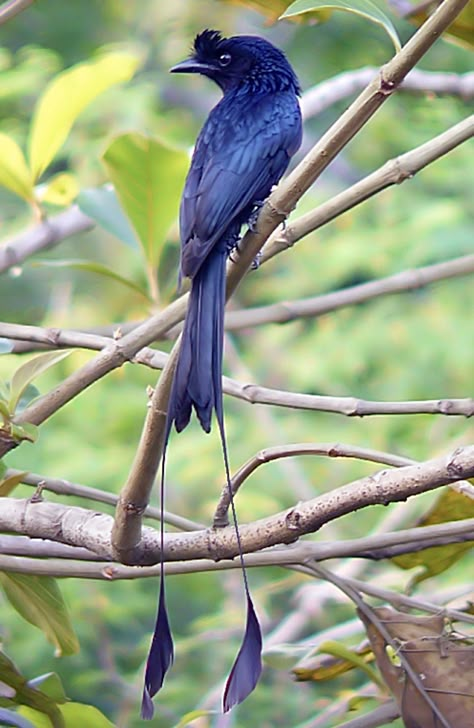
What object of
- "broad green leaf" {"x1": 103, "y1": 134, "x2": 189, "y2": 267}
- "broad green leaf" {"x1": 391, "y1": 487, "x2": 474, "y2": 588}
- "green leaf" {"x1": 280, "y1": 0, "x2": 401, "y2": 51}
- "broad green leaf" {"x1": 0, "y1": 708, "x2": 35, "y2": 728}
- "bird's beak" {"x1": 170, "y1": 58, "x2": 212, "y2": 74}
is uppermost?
"bird's beak" {"x1": 170, "y1": 58, "x2": 212, "y2": 74}

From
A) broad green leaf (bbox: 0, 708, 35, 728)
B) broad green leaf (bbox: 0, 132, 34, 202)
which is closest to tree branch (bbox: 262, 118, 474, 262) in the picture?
broad green leaf (bbox: 0, 708, 35, 728)

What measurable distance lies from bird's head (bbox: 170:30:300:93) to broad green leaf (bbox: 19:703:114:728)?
1.18 meters

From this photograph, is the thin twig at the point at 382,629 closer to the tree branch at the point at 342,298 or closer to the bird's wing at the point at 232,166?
the bird's wing at the point at 232,166

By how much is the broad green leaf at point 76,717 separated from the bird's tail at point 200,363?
46 cm

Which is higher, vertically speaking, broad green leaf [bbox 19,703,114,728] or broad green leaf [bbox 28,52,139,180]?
broad green leaf [bbox 28,52,139,180]

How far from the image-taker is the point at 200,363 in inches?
44.7

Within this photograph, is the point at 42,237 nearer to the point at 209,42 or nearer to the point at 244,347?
the point at 209,42

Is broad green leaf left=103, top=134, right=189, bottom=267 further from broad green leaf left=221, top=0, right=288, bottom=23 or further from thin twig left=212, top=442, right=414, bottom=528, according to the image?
thin twig left=212, top=442, right=414, bottom=528

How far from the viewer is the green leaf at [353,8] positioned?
3.64 ft

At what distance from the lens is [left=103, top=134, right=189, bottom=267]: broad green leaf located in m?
1.72

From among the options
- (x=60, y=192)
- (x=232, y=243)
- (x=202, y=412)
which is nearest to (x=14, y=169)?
Answer: (x=60, y=192)

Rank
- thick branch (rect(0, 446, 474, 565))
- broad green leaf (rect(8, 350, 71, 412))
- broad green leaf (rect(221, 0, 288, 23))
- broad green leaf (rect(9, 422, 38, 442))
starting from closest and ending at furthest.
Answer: thick branch (rect(0, 446, 474, 565)) → broad green leaf (rect(9, 422, 38, 442)) → broad green leaf (rect(8, 350, 71, 412)) → broad green leaf (rect(221, 0, 288, 23))

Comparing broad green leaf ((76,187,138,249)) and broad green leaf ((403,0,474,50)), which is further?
broad green leaf ((76,187,138,249))

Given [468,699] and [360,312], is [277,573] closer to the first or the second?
[360,312]
